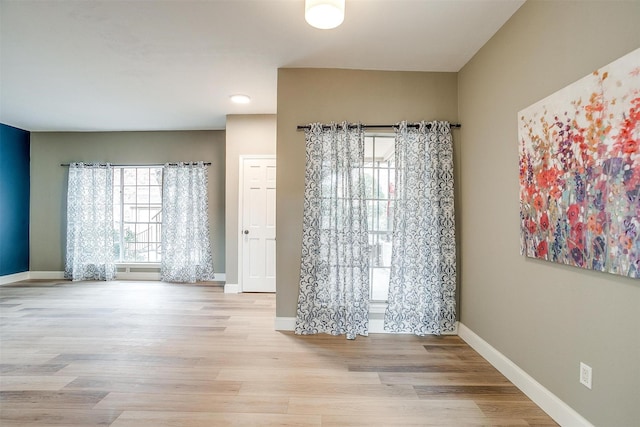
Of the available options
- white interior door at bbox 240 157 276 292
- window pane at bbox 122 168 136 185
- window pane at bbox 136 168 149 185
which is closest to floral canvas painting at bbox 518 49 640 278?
white interior door at bbox 240 157 276 292

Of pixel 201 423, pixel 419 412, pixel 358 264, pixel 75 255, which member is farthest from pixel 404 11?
pixel 75 255

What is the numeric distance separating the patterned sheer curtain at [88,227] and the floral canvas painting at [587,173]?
20.6 ft

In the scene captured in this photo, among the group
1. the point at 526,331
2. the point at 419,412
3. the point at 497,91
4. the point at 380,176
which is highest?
the point at 497,91

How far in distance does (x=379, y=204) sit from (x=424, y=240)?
589 millimetres

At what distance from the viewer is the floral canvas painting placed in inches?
53.4

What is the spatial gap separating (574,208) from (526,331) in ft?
3.09

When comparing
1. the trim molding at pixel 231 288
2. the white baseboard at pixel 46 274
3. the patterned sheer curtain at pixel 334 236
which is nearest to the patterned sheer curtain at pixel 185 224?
the trim molding at pixel 231 288

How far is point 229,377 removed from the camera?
7.37 ft

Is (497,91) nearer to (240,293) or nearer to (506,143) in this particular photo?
(506,143)

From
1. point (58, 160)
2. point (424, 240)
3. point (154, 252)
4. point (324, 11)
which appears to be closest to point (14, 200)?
point (58, 160)

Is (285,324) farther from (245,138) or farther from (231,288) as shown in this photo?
(245,138)

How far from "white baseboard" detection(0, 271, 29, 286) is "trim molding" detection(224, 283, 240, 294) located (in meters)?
3.85

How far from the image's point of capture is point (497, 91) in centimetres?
243

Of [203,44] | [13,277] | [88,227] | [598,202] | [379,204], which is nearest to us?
[598,202]
